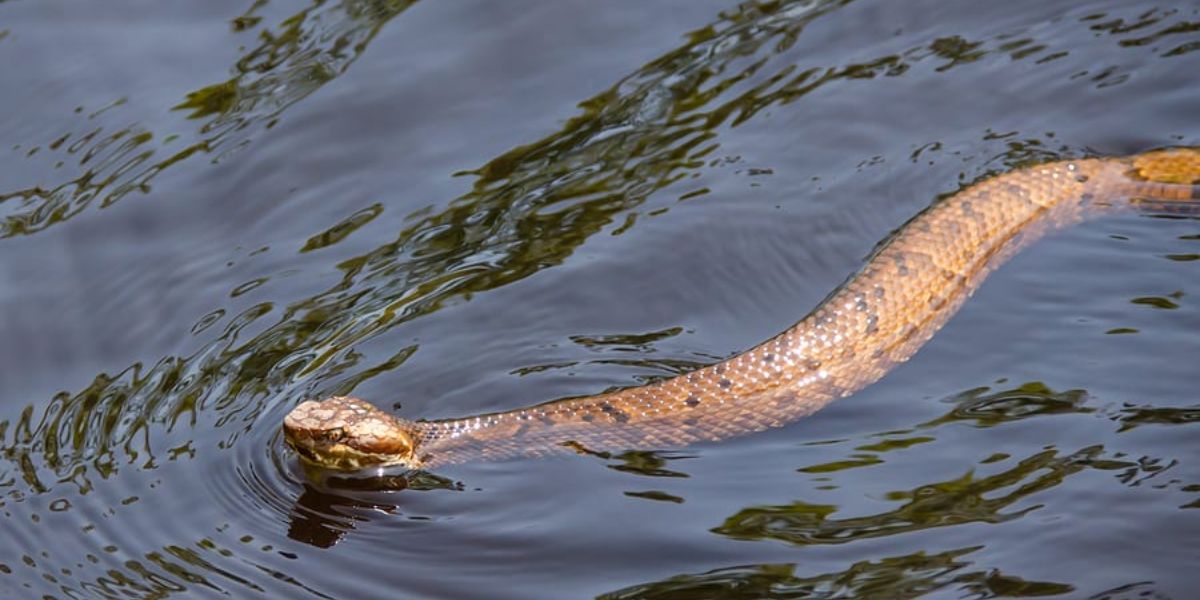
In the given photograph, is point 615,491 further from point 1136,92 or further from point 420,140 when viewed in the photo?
point 1136,92

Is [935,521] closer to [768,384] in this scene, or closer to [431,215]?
[768,384]

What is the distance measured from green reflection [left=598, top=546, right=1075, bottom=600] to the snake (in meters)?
1.23

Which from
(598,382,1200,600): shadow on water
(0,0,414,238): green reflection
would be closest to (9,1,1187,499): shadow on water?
(0,0,414,238): green reflection

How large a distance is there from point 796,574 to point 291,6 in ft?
19.6

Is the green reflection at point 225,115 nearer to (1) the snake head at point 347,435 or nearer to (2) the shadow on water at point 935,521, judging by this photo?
(1) the snake head at point 347,435

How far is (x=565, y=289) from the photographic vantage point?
9.16 m

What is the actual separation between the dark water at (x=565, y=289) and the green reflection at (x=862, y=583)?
0.06 feet

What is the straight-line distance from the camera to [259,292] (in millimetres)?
9266

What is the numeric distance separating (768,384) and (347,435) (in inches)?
81.1

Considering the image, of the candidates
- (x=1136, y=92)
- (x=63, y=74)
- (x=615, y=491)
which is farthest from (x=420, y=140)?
(x=1136, y=92)

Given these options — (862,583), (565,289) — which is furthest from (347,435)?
(862,583)

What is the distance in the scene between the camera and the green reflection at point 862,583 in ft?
22.9

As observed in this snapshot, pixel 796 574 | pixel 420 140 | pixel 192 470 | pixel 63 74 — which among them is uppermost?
pixel 63 74

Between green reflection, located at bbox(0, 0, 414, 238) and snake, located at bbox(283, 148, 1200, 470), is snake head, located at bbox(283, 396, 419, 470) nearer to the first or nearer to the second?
snake, located at bbox(283, 148, 1200, 470)
